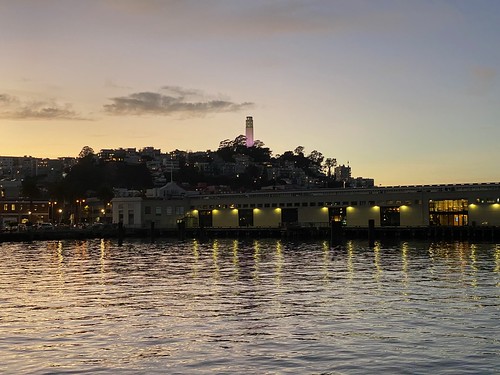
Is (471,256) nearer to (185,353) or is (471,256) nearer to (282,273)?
(282,273)

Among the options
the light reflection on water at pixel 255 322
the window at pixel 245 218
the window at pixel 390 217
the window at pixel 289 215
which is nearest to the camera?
the light reflection on water at pixel 255 322

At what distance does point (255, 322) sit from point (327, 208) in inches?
4718

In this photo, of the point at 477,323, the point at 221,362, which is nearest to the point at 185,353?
the point at 221,362

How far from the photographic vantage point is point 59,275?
61031mm

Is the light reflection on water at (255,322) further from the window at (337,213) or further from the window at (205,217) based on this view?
the window at (205,217)

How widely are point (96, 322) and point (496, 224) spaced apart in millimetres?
111314

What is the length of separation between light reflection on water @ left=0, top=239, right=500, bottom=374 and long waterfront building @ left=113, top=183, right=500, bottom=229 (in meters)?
A: 80.1

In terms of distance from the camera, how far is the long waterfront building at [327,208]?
452ft

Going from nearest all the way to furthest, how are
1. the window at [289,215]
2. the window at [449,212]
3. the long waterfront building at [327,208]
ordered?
1. the long waterfront building at [327,208]
2. the window at [449,212]
3. the window at [289,215]

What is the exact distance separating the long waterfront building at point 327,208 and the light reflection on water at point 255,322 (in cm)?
8013

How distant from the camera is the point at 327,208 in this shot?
5994 inches

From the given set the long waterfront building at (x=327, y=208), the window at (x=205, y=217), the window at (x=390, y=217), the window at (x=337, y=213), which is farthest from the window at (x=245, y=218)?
the window at (x=390, y=217)

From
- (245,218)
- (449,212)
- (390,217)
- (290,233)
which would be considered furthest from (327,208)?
(449,212)

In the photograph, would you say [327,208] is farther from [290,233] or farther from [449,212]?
[449,212]
